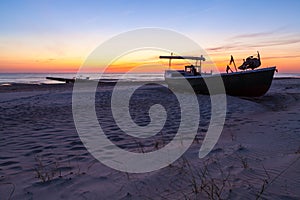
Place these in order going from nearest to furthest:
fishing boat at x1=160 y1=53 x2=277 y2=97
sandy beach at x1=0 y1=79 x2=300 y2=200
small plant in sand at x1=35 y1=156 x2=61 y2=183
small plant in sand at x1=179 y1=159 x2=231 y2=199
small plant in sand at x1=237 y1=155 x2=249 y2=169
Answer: small plant in sand at x1=179 y1=159 x2=231 y2=199
sandy beach at x1=0 y1=79 x2=300 y2=200
small plant in sand at x1=35 y1=156 x2=61 y2=183
small plant in sand at x1=237 y1=155 x2=249 y2=169
fishing boat at x1=160 y1=53 x2=277 y2=97

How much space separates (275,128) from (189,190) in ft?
14.8

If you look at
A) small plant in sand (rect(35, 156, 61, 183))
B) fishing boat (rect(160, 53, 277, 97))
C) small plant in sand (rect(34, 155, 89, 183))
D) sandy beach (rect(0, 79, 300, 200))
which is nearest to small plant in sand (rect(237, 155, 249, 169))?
sandy beach (rect(0, 79, 300, 200))

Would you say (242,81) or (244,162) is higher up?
(242,81)

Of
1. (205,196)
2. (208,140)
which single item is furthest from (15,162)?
(208,140)

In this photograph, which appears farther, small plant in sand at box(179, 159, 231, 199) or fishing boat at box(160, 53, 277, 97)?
fishing boat at box(160, 53, 277, 97)

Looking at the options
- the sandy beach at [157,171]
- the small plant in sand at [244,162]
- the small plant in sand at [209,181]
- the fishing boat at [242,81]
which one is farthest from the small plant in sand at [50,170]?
the fishing boat at [242,81]

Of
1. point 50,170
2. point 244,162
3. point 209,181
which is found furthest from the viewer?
point 50,170

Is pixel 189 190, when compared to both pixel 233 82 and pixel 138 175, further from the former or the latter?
pixel 233 82

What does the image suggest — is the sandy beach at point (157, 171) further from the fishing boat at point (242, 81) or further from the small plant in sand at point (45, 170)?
the fishing boat at point (242, 81)

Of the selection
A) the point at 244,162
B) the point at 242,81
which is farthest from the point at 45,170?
the point at 242,81

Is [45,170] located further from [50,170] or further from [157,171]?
[157,171]

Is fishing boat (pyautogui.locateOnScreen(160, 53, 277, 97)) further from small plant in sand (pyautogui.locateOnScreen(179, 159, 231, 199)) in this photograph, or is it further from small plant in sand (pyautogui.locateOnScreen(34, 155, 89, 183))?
small plant in sand (pyautogui.locateOnScreen(34, 155, 89, 183))

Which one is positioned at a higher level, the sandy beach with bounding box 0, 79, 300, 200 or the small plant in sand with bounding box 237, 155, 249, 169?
the small plant in sand with bounding box 237, 155, 249, 169

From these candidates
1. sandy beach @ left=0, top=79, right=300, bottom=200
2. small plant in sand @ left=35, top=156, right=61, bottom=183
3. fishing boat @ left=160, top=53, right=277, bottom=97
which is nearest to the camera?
sandy beach @ left=0, top=79, right=300, bottom=200
